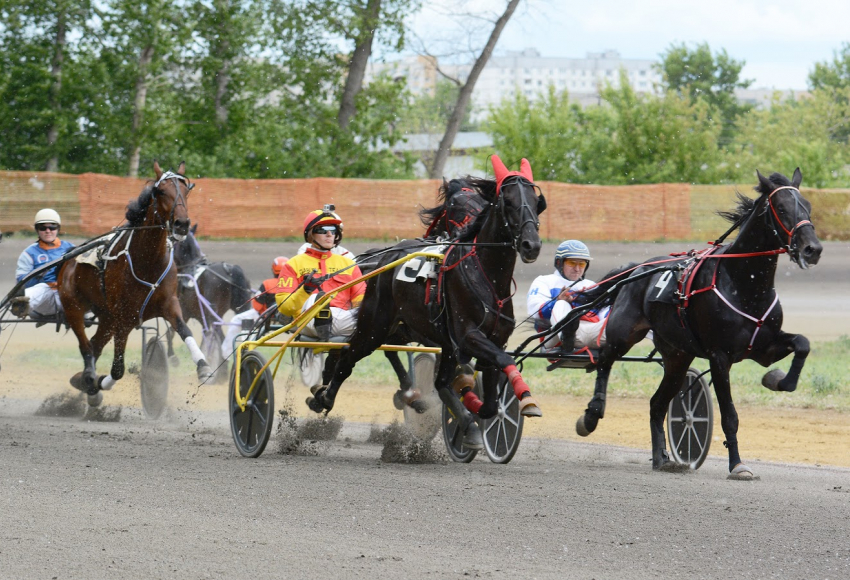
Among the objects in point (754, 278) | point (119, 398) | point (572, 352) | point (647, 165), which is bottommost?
point (119, 398)

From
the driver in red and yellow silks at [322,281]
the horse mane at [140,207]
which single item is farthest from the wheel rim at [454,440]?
the horse mane at [140,207]

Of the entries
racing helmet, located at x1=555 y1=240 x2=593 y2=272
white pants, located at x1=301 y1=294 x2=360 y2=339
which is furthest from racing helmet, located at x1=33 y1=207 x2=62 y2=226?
racing helmet, located at x1=555 y1=240 x2=593 y2=272

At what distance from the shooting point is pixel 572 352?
8.58 m

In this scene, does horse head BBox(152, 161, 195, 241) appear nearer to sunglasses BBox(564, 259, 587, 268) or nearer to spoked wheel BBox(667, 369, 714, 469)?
sunglasses BBox(564, 259, 587, 268)

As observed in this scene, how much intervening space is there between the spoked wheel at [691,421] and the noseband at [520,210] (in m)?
2.14

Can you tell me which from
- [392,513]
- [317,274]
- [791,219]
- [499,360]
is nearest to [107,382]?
[317,274]

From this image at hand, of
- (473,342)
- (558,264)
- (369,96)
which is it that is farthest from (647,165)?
(473,342)

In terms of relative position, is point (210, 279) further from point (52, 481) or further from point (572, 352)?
point (52, 481)

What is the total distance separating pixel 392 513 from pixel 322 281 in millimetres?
2709

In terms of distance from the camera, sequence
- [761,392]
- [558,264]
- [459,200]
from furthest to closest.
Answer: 1. [761,392]
2. [558,264]
3. [459,200]

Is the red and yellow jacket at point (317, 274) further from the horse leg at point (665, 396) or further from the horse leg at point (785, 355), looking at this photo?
the horse leg at point (785, 355)

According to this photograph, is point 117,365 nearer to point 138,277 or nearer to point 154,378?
point 138,277

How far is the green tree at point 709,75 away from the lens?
62.9 meters

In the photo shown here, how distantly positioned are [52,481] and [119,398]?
6.76 m
